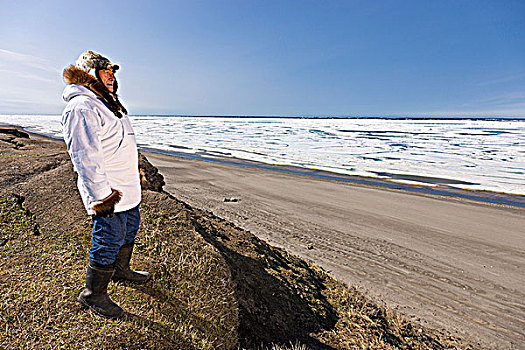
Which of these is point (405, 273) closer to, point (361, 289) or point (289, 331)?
point (361, 289)

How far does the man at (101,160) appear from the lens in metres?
2.12

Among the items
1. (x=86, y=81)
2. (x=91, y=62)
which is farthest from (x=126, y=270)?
(x=91, y=62)

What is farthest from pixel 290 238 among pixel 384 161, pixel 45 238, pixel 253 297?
pixel 384 161

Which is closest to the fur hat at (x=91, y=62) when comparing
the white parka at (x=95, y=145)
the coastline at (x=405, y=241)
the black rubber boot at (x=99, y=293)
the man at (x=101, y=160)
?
the man at (x=101, y=160)

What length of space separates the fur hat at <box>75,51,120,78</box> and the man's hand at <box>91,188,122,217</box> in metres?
0.89

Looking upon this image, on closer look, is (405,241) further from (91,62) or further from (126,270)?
(91,62)

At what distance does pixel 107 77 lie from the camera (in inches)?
94.3

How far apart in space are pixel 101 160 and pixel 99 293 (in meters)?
1.06

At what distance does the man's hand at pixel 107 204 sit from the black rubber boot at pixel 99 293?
468mm

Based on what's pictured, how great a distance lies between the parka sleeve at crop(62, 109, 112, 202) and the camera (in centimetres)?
210

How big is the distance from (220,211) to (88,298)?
22.5 feet

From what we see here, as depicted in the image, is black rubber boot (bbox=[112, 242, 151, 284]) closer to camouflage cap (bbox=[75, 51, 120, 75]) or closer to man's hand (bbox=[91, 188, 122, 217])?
man's hand (bbox=[91, 188, 122, 217])

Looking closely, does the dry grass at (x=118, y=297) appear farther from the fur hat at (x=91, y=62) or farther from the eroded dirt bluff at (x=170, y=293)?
the fur hat at (x=91, y=62)

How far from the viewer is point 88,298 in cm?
Answer: 246
